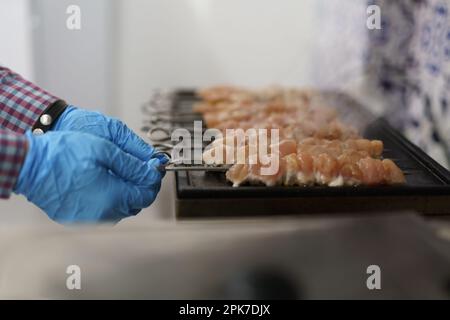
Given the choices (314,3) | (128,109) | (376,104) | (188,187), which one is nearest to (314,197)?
(188,187)

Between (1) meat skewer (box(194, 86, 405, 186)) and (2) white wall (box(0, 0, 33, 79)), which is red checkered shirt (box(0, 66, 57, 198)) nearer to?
(1) meat skewer (box(194, 86, 405, 186))

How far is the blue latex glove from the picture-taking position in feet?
4.39

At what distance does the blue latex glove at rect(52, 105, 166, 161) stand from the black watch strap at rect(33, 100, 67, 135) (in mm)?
11

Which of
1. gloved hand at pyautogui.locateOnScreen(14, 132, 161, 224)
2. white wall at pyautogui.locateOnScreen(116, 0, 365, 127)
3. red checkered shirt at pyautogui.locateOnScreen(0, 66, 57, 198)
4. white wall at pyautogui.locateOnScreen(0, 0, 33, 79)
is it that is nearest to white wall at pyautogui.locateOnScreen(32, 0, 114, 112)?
white wall at pyautogui.locateOnScreen(0, 0, 33, 79)

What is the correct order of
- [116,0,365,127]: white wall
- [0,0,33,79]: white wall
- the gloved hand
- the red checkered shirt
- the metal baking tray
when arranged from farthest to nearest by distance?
[116,0,365,127]: white wall → [0,0,33,79]: white wall → the red checkered shirt → the metal baking tray → the gloved hand

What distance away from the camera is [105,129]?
53.0 inches

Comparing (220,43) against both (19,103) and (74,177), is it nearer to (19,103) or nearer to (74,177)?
(19,103)

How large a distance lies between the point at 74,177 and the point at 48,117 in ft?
1.02

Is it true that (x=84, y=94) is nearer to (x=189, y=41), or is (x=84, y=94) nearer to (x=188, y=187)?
(x=189, y=41)

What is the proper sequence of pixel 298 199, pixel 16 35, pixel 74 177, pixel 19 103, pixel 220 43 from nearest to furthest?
pixel 74 177 < pixel 298 199 < pixel 19 103 < pixel 16 35 < pixel 220 43

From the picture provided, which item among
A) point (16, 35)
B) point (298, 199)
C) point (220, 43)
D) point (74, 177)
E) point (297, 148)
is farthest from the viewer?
point (220, 43)

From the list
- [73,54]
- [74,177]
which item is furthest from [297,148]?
[73,54]

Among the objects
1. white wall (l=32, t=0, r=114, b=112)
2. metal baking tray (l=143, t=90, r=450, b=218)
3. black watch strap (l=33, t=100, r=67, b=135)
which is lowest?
metal baking tray (l=143, t=90, r=450, b=218)

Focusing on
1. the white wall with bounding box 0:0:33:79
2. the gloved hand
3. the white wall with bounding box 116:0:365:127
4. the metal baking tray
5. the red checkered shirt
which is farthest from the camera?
the white wall with bounding box 116:0:365:127
